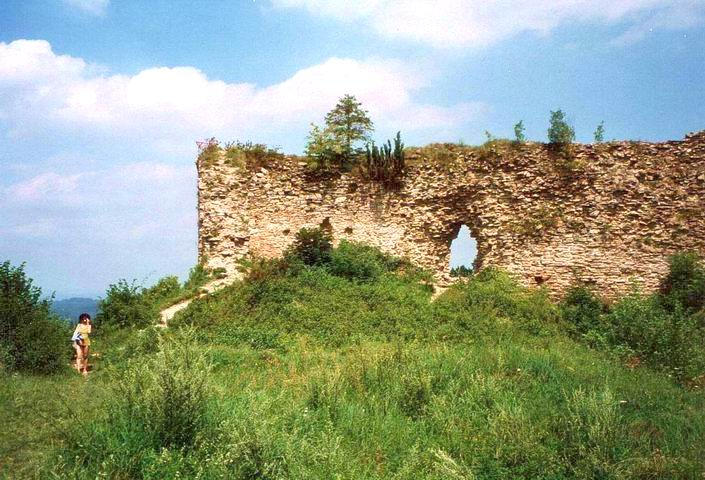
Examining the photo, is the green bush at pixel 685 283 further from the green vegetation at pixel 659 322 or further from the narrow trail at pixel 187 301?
the narrow trail at pixel 187 301

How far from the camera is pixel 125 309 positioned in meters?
14.1

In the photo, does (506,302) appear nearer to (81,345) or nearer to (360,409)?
(360,409)

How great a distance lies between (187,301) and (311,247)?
4087mm

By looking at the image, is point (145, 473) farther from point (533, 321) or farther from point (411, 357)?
point (533, 321)

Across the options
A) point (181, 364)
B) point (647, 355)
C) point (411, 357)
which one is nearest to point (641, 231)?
point (647, 355)

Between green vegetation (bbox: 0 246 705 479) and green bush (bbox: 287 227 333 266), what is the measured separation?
373cm

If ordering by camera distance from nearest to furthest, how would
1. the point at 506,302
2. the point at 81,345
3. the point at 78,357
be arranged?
the point at 78,357
the point at 81,345
the point at 506,302

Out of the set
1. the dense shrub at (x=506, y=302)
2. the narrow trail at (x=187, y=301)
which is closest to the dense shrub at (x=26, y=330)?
the narrow trail at (x=187, y=301)

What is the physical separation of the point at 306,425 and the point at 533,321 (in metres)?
8.34

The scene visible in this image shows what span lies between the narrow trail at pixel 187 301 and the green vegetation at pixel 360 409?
A: 1573 mm

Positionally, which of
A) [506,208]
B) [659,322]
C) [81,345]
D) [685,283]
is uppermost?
[506,208]

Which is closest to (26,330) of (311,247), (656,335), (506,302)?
(311,247)

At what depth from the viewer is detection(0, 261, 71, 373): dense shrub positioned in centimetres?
1009

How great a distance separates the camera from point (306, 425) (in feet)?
20.2
